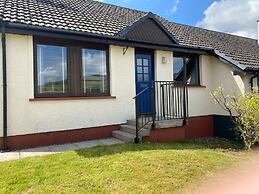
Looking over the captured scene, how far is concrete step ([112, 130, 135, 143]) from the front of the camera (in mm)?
7666

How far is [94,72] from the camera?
8.62 metres

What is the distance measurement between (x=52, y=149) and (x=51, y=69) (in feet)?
8.13

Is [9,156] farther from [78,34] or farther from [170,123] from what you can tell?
[170,123]

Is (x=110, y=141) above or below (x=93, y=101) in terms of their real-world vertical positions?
below

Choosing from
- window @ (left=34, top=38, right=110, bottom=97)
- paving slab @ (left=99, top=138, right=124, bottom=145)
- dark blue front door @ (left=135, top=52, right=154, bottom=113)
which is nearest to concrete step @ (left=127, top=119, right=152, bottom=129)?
dark blue front door @ (left=135, top=52, right=154, bottom=113)

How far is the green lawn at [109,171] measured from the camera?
14.4 ft

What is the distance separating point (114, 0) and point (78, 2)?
345 cm

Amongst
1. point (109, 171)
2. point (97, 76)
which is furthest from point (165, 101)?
point (109, 171)

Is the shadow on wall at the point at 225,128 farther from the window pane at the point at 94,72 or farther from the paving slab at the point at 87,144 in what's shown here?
the paving slab at the point at 87,144

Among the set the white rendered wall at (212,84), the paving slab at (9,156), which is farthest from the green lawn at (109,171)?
the white rendered wall at (212,84)

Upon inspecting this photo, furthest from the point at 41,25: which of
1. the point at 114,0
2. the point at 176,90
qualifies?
the point at 114,0

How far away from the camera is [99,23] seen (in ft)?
30.5

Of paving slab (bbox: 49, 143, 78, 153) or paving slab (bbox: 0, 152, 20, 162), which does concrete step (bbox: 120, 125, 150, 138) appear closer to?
paving slab (bbox: 49, 143, 78, 153)

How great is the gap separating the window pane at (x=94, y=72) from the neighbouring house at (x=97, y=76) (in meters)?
0.03
